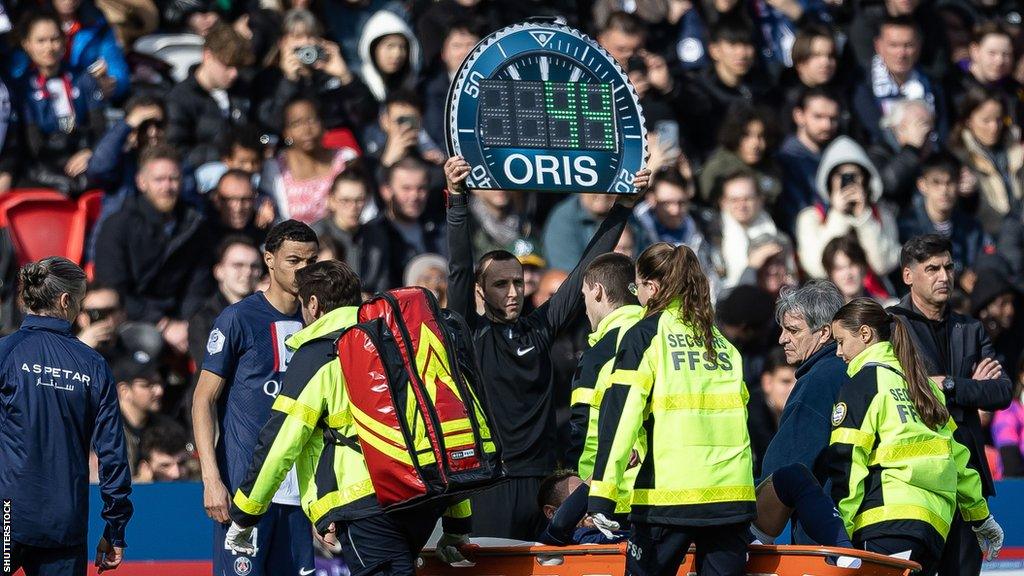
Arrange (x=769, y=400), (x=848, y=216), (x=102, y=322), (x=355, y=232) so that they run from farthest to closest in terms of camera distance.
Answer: (x=848, y=216), (x=355, y=232), (x=769, y=400), (x=102, y=322)

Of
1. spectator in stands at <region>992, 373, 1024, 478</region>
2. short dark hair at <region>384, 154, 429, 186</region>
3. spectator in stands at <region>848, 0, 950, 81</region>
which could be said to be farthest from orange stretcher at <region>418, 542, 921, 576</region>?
spectator in stands at <region>848, 0, 950, 81</region>

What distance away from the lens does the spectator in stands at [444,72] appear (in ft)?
43.3

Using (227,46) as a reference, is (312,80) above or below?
below

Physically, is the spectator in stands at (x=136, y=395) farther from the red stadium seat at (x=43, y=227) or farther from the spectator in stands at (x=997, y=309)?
the spectator in stands at (x=997, y=309)

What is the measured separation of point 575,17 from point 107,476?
8.22m

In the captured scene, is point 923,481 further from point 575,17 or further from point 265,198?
point 575,17

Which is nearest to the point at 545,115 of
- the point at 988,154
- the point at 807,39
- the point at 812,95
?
the point at 812,95

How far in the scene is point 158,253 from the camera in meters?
11.6

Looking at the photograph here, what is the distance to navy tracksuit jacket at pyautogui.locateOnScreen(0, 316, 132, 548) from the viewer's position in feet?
23.8

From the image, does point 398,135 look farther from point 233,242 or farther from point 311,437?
point 311,437

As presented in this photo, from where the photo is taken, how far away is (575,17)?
48.1 feet

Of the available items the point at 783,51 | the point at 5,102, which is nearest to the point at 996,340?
the point at 783,51

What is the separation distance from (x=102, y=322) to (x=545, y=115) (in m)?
4.04

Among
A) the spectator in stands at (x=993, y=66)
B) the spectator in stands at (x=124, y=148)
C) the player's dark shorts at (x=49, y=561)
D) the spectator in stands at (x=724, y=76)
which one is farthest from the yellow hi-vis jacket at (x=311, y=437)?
the spectator in stands at (x=993, y=66)
